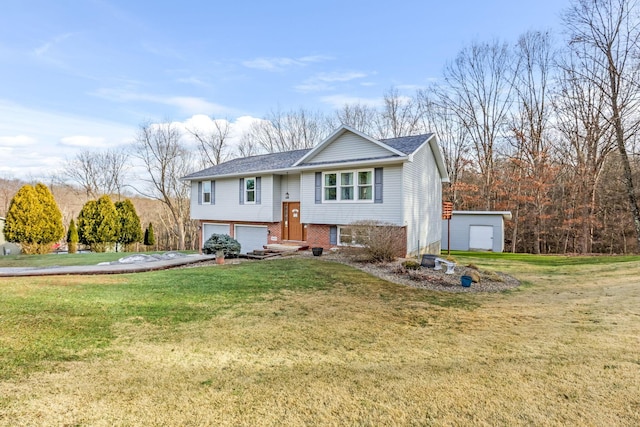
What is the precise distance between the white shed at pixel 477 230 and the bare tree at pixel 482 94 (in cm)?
554

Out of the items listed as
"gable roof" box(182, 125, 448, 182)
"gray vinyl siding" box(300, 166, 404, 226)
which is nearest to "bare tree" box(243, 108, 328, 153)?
"gable roof" box(182, 125, 448, 182)

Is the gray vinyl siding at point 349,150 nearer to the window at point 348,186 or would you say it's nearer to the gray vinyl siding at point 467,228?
the window at point 348,186

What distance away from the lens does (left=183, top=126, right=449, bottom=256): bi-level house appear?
43.9 feet

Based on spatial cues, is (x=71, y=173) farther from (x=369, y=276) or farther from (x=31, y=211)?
(x=369, y=276)

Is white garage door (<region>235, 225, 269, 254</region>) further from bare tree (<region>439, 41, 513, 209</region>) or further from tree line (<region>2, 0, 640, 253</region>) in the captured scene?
bare tree (<region>439, 41, 513, 209</region>)

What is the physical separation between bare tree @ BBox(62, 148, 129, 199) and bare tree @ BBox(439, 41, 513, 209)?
1301 inches

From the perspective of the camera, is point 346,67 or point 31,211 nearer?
point 31,211

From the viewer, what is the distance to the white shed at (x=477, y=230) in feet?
70.7

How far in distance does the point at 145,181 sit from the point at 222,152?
807 cm

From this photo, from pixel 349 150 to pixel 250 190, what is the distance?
249 inches

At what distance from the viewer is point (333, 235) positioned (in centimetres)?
1500

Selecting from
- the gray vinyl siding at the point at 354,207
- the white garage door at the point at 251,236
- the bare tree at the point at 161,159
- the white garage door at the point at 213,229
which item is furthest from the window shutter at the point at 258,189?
the bare tree at the point at 161,159

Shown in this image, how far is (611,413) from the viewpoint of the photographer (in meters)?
3.10

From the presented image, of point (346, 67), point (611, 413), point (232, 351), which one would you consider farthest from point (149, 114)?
point (611, 413)
